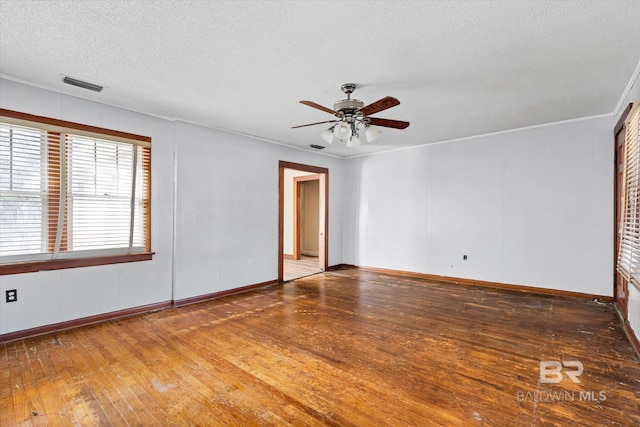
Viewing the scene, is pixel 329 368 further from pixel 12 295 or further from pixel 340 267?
pixel 340 267

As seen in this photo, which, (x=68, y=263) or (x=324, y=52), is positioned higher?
(x=324, y=52)

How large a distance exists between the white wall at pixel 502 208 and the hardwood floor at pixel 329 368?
35.7 inches

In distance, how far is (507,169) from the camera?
520cm

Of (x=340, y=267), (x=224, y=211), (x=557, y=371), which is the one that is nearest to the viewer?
(x=557, y=371)

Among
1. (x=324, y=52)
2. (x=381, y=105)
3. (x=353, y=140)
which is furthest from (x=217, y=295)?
(x=324, y=52)

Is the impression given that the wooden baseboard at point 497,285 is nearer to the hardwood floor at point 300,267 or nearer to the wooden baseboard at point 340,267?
the wooden baseboard at point 340,267

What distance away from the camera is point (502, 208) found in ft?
17.2

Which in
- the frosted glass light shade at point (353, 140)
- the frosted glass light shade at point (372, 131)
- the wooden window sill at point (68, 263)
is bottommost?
the wooden window sill at point (68, 263)

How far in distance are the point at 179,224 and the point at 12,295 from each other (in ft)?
5.86

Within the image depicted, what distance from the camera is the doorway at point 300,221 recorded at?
5879 millimetres

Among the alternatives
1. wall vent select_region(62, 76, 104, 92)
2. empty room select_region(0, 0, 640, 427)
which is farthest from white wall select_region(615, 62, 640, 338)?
wall vent select_region(62, 76, 104, 92)

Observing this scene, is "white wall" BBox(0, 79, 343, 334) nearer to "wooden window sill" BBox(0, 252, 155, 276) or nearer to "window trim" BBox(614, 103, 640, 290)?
"wooden window sill" BBox(0, 252, 155, 276)

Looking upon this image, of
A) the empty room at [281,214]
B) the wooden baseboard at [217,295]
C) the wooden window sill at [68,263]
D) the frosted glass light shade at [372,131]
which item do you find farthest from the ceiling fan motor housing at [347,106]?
the wooden baseboard at [217,295]

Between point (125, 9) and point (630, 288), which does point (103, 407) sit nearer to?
point (125, 9)
